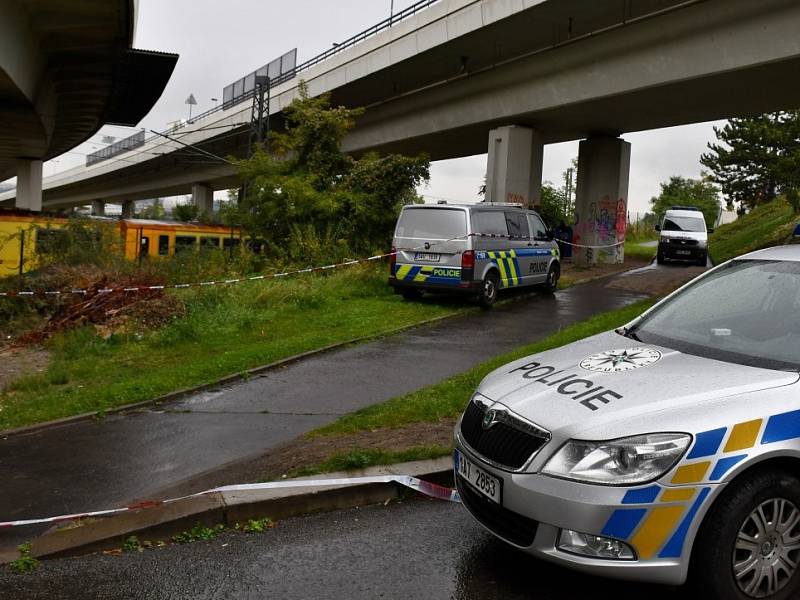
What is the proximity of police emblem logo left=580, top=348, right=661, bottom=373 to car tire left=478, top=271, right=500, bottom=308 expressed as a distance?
31.5 feet

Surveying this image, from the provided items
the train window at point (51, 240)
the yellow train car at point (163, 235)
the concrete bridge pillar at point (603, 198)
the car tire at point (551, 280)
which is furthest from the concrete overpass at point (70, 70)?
the concrete bridge pillar at point (603, 198)

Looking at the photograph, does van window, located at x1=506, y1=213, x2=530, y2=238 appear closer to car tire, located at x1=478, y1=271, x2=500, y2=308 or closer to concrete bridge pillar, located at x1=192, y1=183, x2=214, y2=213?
car tire, located at x1=478, y1=271, x2=500, y2=308

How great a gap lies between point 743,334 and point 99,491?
4596 mm

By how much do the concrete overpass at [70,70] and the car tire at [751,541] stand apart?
1667 centimetres

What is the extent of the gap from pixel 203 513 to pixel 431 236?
9.75 m

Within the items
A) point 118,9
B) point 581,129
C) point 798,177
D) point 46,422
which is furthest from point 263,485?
point 581,129

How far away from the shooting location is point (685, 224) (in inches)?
955

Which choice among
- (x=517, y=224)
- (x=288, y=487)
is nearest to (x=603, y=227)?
(x=517, y=224)

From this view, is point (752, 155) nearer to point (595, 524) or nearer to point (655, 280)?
point (655, 280)

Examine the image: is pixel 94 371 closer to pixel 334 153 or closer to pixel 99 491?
pixel 99 491

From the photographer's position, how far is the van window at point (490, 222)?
13555 millimetres

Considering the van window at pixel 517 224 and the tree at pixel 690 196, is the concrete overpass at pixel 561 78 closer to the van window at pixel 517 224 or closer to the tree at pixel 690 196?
the van window at pixel 517 224

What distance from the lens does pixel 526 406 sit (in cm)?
360

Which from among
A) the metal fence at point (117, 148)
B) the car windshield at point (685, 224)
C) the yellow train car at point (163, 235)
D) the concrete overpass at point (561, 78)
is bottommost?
the yellow train car at point (163, 235)
